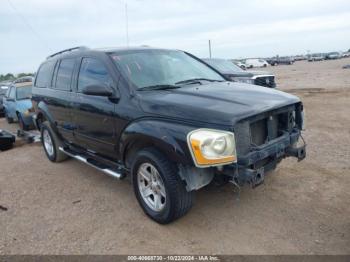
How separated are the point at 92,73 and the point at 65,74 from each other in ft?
3.31

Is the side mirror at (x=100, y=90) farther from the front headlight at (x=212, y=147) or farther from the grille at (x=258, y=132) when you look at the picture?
the grille at (x=258, y=132)

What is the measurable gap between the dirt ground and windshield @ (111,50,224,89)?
1573 mm

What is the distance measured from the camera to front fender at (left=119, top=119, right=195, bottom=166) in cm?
339

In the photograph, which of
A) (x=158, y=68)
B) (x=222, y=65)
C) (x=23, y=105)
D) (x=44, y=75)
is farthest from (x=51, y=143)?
(x=222, y=65)

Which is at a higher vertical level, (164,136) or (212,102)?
(212,102)

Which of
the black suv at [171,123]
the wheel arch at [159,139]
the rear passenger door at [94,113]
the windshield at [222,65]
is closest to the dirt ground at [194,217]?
the black suv at [171,123]

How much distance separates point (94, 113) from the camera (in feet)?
15.5

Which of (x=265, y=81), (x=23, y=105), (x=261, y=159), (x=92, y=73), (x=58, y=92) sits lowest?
(x=261, y=159)

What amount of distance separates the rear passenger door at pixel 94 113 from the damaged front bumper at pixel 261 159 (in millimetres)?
1732

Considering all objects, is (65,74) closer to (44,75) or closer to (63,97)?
(63,97)

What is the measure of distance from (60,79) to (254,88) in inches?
128

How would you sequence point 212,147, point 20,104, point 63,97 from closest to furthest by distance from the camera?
point 212,147, point 63,97, point 20,104

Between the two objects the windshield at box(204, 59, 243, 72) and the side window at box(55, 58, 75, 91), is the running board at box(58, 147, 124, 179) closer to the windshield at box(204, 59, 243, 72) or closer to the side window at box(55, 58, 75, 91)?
the side window at box(55, 58, 75, 91)

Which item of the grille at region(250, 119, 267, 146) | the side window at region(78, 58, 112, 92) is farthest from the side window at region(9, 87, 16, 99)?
the grille at region(250, 119, 267, 146)
